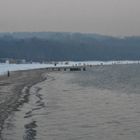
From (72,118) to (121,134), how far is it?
19.2ft

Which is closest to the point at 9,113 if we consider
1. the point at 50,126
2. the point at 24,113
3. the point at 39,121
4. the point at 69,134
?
the point at 24,113

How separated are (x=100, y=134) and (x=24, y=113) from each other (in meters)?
8.67

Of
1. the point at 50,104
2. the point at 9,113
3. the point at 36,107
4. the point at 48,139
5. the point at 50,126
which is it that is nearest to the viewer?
the point at 48,139

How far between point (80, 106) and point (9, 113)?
6732 mm

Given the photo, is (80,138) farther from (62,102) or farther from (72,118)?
(62,102)

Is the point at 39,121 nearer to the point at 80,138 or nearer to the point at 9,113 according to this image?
the point at 9,113

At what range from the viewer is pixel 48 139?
19219 millimetres

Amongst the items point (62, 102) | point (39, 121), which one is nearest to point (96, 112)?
point (39, 121)

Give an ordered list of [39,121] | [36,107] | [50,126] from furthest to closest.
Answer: [36,107] → [39,121] → [50,126]

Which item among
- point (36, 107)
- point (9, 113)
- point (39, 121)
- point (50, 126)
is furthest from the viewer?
point (36, 107)

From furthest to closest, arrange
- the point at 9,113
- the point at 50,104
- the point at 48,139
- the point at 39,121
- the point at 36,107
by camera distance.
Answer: the point at 50,104
the point at 36,107
the point at 9,113
the point at 39,121
the point at 48,139

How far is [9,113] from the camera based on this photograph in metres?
27.4

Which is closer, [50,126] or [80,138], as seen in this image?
[80,138]

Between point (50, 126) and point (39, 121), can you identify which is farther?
point (39, 121)
